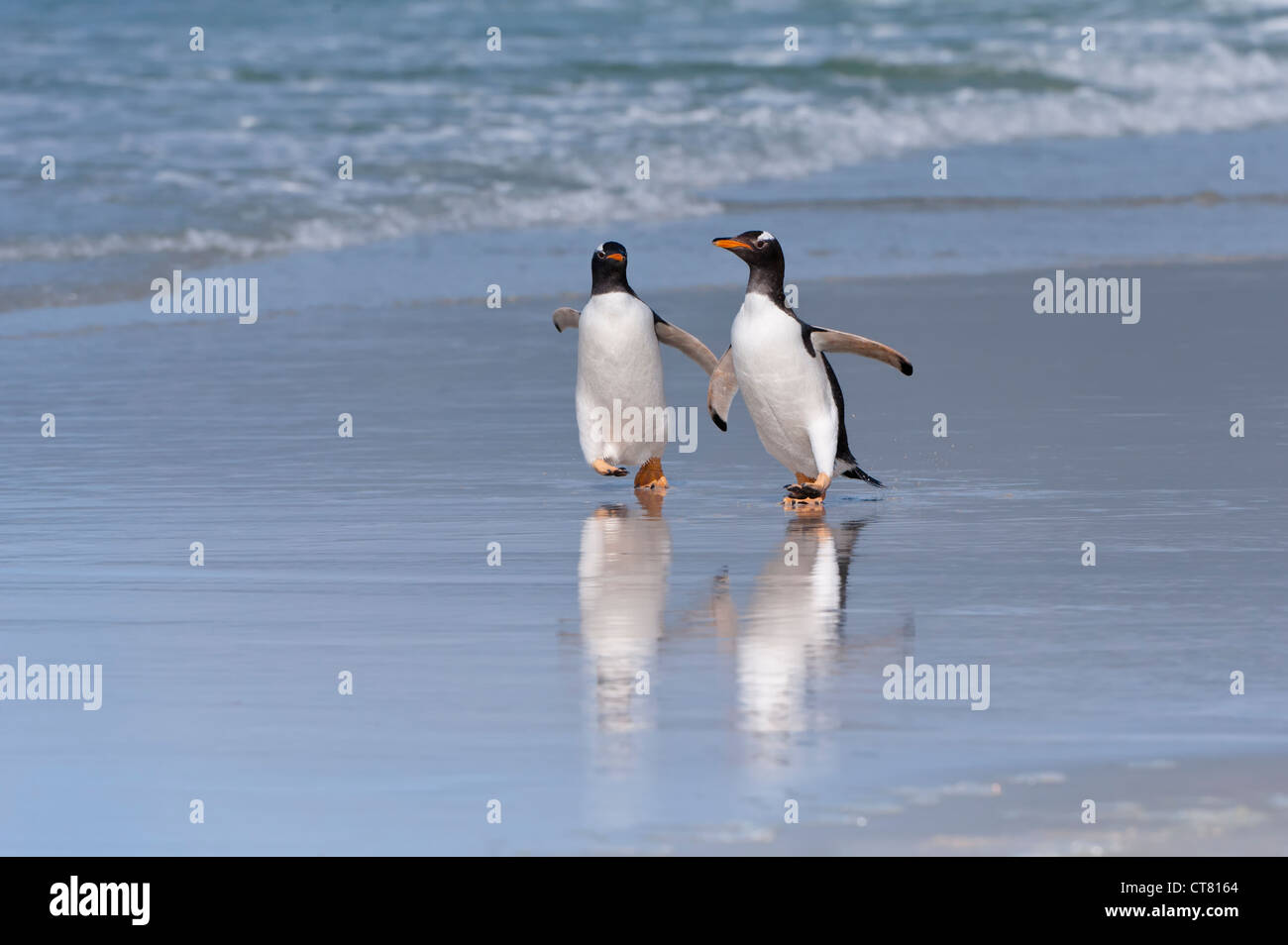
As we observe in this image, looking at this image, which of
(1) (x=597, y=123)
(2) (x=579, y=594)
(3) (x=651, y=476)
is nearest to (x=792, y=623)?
(2) (x=579, y=594)

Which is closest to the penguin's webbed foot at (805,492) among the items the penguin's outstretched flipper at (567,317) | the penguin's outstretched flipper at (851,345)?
the penguin's outstretched flipper at (851,345)

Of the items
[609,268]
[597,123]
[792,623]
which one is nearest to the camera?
[792,623]

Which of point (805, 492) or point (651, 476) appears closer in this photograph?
point (805, 492)

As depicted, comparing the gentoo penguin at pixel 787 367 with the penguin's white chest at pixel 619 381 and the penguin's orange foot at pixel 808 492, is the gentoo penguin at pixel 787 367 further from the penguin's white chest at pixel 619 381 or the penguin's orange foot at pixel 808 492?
the penguin's white chest at pixel 619 381

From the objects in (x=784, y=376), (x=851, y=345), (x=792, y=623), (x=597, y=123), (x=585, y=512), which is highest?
(x=597, y=123)

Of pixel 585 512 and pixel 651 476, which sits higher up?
pixel 651 476

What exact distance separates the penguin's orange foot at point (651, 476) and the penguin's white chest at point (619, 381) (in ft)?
0.15

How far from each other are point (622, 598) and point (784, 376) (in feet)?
5.38

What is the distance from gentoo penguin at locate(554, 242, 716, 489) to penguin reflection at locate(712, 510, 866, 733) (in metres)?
0.96

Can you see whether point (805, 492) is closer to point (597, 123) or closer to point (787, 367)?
point (787, 367)

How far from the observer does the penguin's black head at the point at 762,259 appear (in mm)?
6852

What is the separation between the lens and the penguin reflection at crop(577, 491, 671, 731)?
177 inches

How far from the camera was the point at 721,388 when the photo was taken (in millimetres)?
7523

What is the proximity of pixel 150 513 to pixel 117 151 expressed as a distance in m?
12.5
